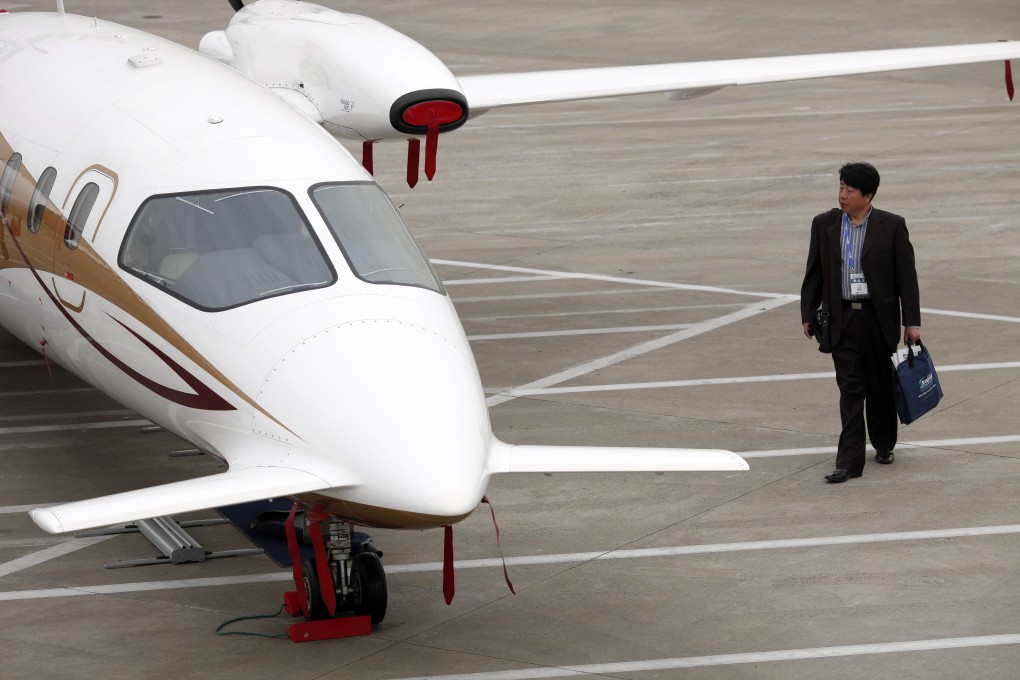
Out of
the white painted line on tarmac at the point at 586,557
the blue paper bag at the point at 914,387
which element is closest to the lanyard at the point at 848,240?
the blue paper bag at the point at 914,387

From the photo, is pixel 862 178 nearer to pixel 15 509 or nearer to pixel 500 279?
pixel 15 509

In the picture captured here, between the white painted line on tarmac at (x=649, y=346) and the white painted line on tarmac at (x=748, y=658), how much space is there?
494 cm

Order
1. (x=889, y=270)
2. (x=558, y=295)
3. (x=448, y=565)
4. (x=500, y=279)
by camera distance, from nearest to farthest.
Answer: (x=448, y=565), (x=889, y=270), (x=558, y=295), (x=500, y=279)

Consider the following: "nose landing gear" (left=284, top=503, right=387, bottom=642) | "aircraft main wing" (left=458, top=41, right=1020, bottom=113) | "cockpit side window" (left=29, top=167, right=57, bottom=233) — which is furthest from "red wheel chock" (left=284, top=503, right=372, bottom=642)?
"aircraft main wing" (left=458, top=41, right=1020, bottom=113)

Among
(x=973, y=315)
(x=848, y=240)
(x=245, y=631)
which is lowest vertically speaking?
(x=973, y=315)

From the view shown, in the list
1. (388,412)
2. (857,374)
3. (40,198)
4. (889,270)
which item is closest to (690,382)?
(857,374)

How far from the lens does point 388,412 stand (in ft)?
26.2

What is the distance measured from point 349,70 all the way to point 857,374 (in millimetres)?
5008

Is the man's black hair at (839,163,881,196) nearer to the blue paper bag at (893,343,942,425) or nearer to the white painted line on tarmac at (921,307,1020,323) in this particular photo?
the blue paper bag at (893,343,942,425)

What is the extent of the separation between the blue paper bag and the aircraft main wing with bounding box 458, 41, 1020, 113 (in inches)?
186

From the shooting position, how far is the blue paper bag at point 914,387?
11.2 m

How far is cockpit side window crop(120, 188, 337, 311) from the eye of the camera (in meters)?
8.76

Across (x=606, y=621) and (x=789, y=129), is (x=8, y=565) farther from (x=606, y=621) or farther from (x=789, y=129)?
(x=789, y=129)

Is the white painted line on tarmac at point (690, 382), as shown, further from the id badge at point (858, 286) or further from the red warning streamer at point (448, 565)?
the red warning streamer at point (448, 565)
